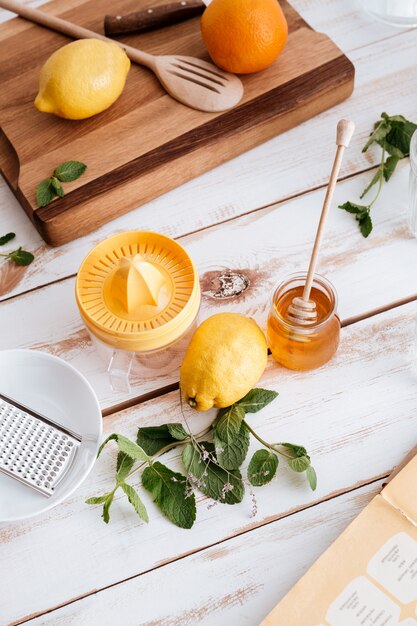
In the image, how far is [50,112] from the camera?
96cm

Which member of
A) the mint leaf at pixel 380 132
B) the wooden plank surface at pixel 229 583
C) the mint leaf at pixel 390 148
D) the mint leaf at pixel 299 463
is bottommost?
the wooden plank surface at pixel 229 583

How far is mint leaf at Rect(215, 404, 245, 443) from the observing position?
0.82m

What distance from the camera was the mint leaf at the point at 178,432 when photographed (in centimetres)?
83

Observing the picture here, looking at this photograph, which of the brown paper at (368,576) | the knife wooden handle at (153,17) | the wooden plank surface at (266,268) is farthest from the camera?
the knife wooden handle at (153,17)

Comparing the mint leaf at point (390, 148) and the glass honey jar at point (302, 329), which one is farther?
the mint leaf at point (390, 148)

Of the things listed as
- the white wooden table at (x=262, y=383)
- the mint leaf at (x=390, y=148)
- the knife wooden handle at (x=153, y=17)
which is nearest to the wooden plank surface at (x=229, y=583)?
the white wooden table at (x=262, y=383)

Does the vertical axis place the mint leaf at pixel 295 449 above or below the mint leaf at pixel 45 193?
below

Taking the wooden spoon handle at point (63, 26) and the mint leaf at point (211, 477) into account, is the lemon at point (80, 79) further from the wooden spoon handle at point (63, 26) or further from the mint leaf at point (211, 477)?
the mint leaf at point (211, 477)

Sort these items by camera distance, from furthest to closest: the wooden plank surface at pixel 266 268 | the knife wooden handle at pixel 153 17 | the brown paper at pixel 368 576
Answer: the knife wooden handle at pixel 153 17 < the wooden plank surface at pixel 266 268 < the brown paper at pixel 368 576

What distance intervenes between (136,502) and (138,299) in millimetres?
207

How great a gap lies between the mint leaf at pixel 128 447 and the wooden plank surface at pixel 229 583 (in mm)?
115

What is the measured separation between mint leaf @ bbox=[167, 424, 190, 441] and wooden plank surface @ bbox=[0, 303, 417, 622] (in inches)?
0.7

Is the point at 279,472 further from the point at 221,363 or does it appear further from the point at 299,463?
the point at 221,363

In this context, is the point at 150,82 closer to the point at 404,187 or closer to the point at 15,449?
the point at 404,187
